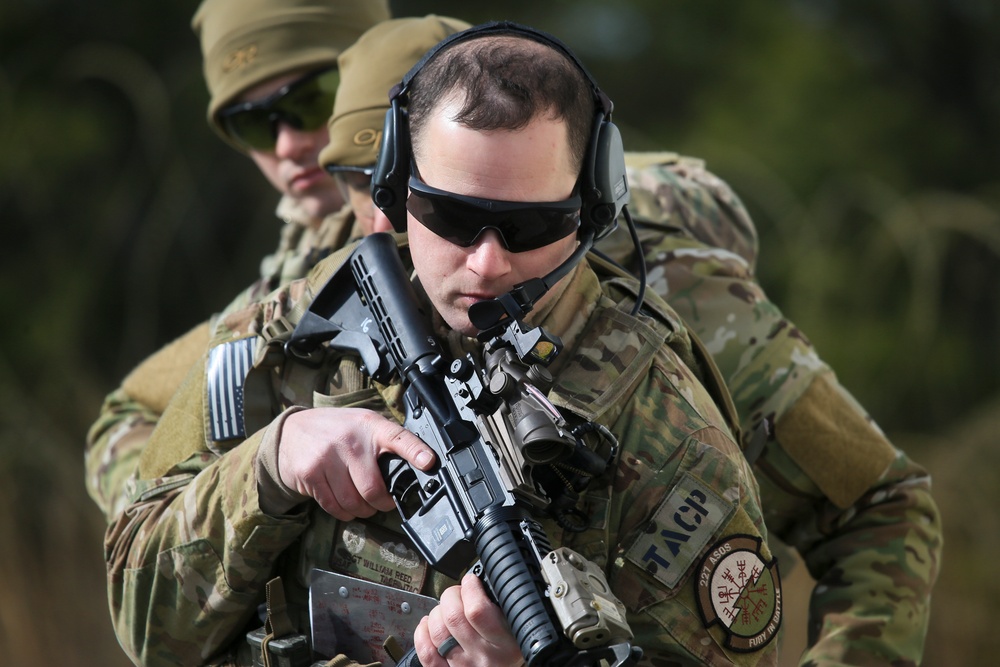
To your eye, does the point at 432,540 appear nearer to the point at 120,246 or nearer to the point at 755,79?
the point at 120,246

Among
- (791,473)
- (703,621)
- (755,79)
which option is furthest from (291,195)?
(755,79)

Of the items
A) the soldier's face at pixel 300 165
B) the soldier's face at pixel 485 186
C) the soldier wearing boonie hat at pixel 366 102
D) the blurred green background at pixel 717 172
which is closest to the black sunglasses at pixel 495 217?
the soldier's face at pixel 485 186

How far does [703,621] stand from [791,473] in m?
0.82

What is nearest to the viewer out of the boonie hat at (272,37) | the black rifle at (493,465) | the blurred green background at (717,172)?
the black rifle at (493,465)

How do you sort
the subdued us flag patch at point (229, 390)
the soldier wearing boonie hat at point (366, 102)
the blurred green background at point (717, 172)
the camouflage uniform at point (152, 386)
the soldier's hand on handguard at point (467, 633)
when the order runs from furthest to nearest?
the blurred green background at point (717, 172) → the camouflage uniform at point (152, 386) → the soldier wearing boonie hat at point (366, 102) → the subdued us flag patch at point (229, 390) → the soldier's hand on handguard at point (467, 633)

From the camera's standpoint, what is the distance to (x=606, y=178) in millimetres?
2055

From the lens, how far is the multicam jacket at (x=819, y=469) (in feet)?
8.97

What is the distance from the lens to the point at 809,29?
9133 millimetres

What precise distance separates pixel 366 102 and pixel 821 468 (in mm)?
1446

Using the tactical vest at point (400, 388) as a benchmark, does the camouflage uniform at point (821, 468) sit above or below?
below

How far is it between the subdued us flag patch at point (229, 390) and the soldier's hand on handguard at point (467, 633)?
0.64 m

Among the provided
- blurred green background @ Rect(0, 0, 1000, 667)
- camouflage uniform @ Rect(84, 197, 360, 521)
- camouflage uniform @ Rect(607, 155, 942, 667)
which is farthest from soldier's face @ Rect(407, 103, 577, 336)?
blurred green background @ Rect(0, 0, 1000, 667)

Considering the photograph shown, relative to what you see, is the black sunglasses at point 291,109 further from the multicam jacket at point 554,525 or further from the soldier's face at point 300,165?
the multicam jacket at point 554,525

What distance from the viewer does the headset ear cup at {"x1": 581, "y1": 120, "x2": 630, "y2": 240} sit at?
2.05 m
